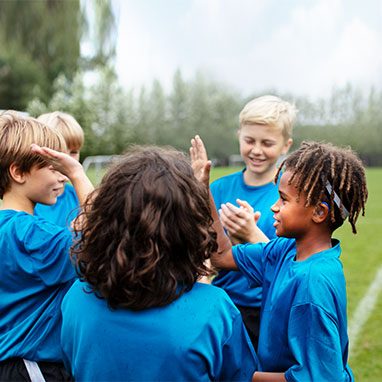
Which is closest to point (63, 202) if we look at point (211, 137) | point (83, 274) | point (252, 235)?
point (252, 235)

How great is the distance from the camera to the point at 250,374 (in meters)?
1.69

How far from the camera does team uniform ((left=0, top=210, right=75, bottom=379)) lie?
196 cm

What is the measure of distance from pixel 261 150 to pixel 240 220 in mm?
667

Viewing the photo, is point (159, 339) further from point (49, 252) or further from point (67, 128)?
point (67, 128)

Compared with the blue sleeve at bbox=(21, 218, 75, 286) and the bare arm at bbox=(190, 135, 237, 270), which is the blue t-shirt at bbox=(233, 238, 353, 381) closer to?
the bare arm at bbox=(190, 135, 237, 270)

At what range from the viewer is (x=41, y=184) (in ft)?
7.22

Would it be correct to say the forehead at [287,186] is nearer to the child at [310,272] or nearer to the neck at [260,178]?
the child at [310,272]

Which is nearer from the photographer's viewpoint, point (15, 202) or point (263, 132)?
point (15, 202)

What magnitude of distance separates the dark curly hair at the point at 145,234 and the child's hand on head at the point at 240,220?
82 centimetres

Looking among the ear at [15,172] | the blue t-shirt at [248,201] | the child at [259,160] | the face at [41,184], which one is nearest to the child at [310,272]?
the blue t-shirt at [248,201]

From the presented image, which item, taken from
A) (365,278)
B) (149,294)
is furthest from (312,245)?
(365,278)

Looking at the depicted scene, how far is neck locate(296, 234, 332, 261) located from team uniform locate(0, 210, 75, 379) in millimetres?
855

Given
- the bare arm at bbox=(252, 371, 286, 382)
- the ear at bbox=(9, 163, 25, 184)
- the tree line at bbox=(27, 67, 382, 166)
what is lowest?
the tree line at bbox=(27, 67, 382, 166)

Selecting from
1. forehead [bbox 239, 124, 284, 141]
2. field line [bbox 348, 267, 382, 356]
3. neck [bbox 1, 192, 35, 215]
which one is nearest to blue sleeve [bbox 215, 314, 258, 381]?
neck [bbox 1, 192, 35, 215]
